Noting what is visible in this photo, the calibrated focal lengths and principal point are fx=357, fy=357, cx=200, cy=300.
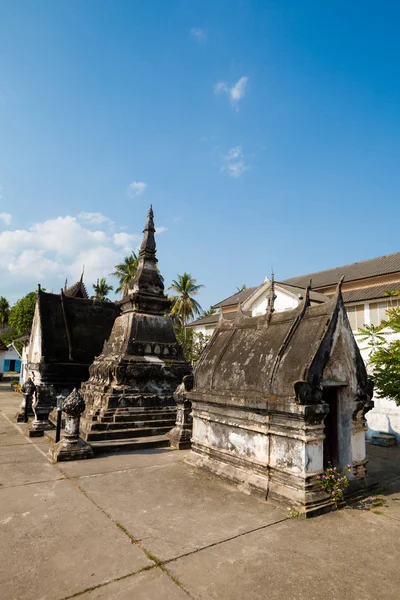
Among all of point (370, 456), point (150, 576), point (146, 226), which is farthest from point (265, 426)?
point (146, 226)

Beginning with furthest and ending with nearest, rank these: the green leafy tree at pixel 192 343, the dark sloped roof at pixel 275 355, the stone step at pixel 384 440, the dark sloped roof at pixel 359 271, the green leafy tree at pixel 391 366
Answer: the green leafy tree at pixel 192 343, the dark sloped roof at pixel 359 271, the stone step at pixel 384 440, the green leafy tree at pixel 391 366, the dark sloped roof at pixel 275 355

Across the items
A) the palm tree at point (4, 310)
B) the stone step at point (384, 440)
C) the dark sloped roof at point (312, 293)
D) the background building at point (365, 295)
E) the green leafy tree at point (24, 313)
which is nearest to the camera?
the stone step at point (384, 440)

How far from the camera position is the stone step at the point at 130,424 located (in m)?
8.73

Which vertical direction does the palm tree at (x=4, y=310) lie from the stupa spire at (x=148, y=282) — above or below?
above

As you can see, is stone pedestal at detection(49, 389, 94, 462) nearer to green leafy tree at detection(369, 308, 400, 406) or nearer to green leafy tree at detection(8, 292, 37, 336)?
green leafy tree at detection(369, 308, 400, 406)

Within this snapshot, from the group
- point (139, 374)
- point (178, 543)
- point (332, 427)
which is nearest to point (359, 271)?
point (139, 374)

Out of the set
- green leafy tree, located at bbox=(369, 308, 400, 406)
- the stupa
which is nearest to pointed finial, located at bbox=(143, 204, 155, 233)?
the stupa

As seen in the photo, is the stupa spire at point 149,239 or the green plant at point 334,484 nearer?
A: the green plant at point 334,484

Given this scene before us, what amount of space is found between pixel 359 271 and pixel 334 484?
17451 millimetres

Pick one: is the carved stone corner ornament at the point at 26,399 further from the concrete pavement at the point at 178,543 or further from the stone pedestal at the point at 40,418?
the concrete pavement at the point at 178,543

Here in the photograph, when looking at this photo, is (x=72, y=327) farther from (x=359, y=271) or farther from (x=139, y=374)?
(x=359, y=271)

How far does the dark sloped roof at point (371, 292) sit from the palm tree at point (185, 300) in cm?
2100

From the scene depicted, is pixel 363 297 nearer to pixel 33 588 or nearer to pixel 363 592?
pixel 363 592

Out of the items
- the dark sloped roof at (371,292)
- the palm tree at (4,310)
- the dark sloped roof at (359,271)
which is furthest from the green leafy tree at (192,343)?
the palm tree at (4,310)
